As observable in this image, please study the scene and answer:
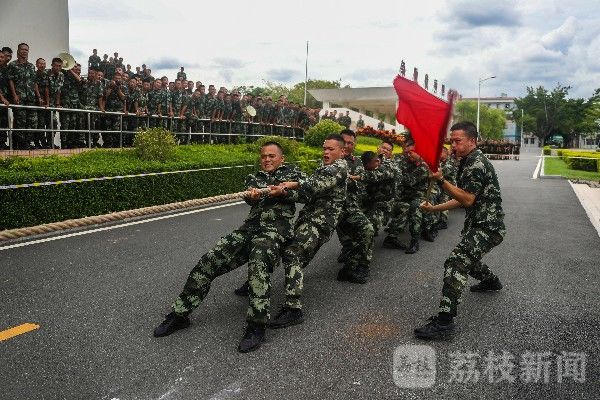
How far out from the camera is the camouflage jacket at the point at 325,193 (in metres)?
5.19

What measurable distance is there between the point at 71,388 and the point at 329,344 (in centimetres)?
192

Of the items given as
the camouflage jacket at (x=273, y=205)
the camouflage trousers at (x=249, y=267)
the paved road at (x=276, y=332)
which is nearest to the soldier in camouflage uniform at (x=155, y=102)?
the paved road at (x=276, y=332)

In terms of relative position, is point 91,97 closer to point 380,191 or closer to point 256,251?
point 380,191

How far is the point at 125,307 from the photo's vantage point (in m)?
5.21

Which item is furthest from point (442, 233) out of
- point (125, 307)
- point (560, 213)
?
point (125, 307)

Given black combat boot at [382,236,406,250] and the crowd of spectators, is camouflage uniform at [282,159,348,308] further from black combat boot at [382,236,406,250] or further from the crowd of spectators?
the crowd of spectators

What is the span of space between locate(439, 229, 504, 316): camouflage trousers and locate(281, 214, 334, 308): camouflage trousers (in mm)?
1253

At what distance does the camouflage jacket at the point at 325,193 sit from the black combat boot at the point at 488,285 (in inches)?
70.0

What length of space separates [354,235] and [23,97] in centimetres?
922

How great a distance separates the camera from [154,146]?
520 inches

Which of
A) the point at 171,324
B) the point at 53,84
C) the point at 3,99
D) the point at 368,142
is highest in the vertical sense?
the point at 53,84

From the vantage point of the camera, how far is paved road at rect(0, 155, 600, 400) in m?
3.70

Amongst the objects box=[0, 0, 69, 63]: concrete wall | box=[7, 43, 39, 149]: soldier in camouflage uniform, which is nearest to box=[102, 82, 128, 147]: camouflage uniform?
box=[7, 43, 39, 149]: soldier in camouflage uniform

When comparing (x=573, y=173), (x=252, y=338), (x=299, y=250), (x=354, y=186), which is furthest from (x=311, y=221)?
(x=573, y=173)
